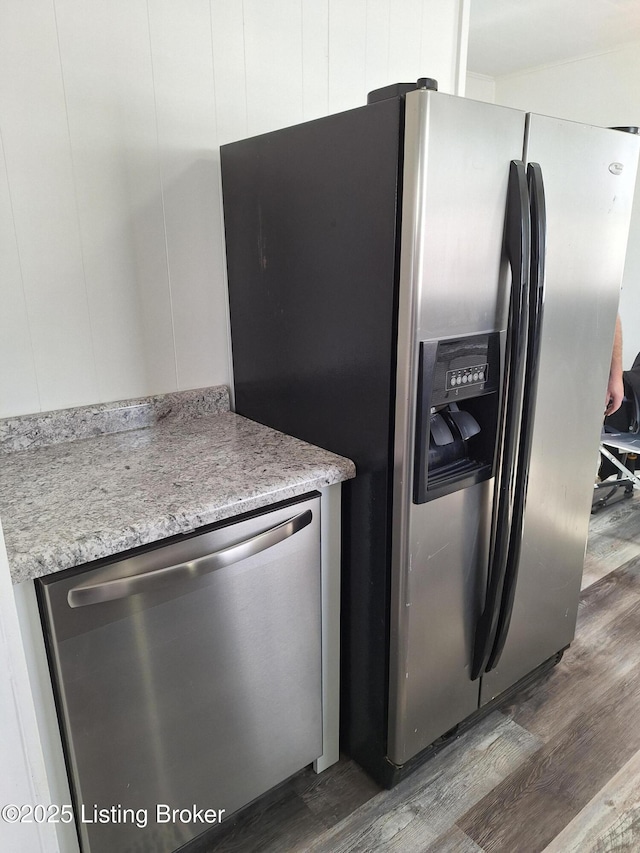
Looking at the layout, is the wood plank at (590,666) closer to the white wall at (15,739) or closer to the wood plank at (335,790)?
the wood plank at (335,790)

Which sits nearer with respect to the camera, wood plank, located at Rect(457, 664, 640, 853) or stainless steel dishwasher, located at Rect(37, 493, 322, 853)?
stainless steel dishwasher, located at Rect(37, 493, 322, 853)

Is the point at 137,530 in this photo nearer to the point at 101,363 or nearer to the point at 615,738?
the point at 101,363

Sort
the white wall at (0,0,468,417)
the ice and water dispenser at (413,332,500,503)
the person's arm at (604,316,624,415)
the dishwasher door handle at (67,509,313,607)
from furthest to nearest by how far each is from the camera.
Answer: the person's arm at (604,316,624,415) → the white wall at (0,0,468,417) → the ice and water dispenser at (413,332,500,503) → the dishwasher door handle at (67,509,313,607)

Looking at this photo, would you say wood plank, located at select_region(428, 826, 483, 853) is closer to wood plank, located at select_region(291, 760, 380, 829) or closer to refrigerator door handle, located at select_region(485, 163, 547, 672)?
wood plank, located at select_region(291, 760, 380, 829)

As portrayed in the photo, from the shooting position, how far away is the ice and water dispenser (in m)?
1.28

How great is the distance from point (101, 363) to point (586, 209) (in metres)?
1.35

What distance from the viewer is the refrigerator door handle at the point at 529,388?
1.31 meters

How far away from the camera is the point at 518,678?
6.08 feet

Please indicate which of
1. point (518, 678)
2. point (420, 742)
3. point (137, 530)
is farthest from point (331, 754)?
point (137, 530)

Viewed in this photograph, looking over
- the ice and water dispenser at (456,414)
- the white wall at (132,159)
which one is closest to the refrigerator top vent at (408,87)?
the ice and water dispenser at (456,414)

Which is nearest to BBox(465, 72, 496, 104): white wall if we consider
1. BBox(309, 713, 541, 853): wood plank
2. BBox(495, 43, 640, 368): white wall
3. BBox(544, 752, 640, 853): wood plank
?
BBox(495, 43, 640, 368): white wall

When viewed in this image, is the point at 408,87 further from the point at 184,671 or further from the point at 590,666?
the point at 590,666

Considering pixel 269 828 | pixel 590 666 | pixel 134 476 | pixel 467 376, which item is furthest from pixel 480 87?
pixel 269 828

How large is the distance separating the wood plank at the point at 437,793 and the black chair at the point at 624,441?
1540 mm
